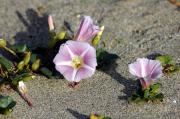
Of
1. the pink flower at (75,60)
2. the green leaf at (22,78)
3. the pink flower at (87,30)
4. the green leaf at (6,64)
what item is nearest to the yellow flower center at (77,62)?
the pink flower at (75,60)

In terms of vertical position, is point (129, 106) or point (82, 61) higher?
point (82, 61)

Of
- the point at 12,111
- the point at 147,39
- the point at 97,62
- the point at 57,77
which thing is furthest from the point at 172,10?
the point at 12,111

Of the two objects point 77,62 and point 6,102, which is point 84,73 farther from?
point 6,102

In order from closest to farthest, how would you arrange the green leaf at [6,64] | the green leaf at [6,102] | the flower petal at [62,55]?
1. the green leaf at [6,102]
2. the flower petal at [62,55]
3. the green leaf at [6,64]

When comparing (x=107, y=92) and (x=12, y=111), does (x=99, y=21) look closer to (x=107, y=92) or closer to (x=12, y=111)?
(x=107, y=92)

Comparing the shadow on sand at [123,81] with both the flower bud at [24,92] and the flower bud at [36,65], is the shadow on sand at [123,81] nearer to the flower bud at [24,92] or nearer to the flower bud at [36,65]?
the flower bud at [36,65]

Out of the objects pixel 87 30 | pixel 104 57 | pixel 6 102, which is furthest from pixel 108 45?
pixel 6 102

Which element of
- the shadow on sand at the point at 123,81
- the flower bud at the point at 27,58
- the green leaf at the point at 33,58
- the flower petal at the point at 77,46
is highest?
the flower petal at the point at 77,46
